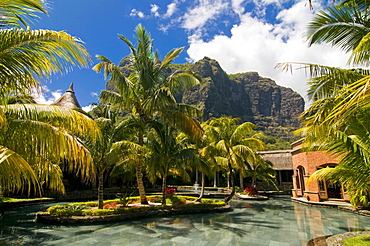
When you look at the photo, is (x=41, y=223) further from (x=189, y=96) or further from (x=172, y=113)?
(x=189, y=96)

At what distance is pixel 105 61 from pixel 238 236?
856cm

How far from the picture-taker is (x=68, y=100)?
81.6 ft

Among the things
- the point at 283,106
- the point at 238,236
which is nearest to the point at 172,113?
the point at 238,236

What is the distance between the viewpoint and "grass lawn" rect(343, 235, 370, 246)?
488 centimetres

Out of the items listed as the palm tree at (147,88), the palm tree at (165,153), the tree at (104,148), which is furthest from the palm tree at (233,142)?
the tree at (104,148)

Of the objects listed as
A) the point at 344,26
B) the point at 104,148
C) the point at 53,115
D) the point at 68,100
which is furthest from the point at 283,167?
the point at 53,115

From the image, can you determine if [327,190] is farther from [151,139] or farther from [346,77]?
[346,77]

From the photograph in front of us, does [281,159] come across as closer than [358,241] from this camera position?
No

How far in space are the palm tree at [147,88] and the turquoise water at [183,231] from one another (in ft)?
10.8

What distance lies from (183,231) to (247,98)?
4635 inches

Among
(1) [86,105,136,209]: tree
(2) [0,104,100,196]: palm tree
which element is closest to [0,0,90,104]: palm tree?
(2) [0,104,100,196]: palm tree

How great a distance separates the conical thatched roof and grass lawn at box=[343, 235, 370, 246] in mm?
23965

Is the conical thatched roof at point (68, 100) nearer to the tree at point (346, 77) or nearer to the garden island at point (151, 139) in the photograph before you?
the garden island at point (151, 139)

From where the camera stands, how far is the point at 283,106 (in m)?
120
